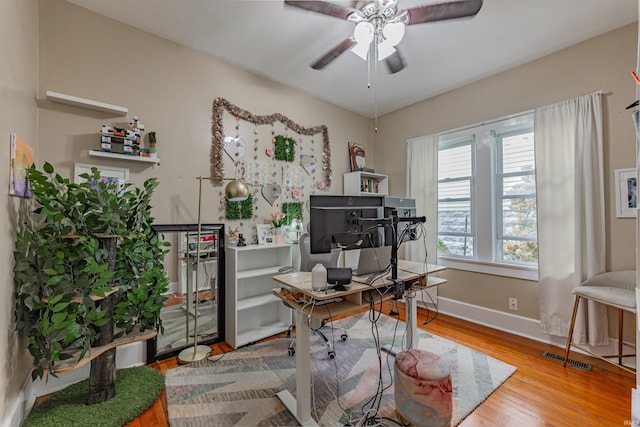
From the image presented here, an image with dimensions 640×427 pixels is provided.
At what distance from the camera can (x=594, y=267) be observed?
232 cm

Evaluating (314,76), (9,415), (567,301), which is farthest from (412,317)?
(314,76)

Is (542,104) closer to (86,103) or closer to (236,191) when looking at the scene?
(236,191)

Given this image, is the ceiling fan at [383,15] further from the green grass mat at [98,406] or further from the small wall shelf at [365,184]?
the green grass mat at [98,406]

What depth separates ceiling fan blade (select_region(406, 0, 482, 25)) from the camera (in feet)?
5.20

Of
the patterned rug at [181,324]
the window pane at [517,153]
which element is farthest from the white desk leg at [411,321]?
the window pane at [517,153]

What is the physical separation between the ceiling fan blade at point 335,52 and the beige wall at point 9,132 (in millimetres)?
1923

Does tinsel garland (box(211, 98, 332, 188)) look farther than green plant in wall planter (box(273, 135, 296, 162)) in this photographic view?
No

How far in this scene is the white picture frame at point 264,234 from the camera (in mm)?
→ 2953

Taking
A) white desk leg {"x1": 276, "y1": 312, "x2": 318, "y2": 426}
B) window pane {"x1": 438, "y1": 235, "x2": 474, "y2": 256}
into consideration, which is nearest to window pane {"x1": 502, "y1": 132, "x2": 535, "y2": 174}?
window pane {"x1": 438, "y1": 235, "x2": 474, "y2": 256}

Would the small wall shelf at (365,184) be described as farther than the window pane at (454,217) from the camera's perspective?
Yes

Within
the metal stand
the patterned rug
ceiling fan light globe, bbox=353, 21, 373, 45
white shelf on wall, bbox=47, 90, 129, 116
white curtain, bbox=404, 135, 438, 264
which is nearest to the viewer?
ceiling fan light globe, bbox=353, 21, 373, 45

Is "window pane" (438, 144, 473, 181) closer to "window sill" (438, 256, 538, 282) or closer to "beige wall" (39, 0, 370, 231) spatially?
"window sill" (438, 256, 538, 282)

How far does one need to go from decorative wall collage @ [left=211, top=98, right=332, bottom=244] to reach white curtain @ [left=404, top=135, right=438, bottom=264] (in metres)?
1.22

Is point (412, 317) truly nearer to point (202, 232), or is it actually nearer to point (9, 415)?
point (202, 232)
